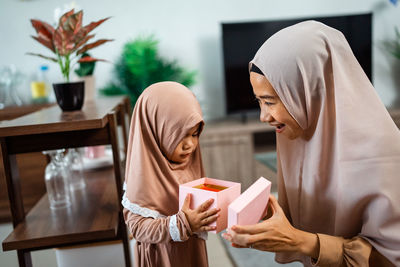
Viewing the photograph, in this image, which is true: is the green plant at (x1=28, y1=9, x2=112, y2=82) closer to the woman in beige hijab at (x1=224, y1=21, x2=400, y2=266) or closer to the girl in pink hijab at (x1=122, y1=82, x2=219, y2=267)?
the girl in pink hijab at (x1=122, y1=82, x2=219, y2=267)

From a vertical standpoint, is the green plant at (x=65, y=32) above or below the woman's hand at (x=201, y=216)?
above

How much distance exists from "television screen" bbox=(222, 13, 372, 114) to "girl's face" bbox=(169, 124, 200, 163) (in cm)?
296

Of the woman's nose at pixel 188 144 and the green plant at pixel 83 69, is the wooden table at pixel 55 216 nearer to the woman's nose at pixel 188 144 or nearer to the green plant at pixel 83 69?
the woman's nose at pixel 188 144

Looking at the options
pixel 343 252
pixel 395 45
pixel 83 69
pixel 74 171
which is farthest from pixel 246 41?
pixel 343 252

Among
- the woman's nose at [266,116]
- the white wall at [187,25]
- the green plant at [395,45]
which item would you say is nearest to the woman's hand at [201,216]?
the woman's nose at [266,116]

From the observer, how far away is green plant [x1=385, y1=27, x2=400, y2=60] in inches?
171

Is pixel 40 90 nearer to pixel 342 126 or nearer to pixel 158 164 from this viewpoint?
pixel 158 164

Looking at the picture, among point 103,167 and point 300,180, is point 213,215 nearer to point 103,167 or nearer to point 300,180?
point 300,180

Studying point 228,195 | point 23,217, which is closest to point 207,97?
point 23,217

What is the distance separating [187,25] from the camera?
4289 millimetres

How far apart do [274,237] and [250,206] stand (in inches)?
4.7

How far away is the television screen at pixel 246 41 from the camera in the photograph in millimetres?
4051

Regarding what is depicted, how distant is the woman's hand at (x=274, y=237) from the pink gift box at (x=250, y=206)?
0.02 m

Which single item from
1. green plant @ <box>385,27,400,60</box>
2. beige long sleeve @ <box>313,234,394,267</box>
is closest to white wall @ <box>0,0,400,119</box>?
green plant @ <box>385,27,400,60</box>
